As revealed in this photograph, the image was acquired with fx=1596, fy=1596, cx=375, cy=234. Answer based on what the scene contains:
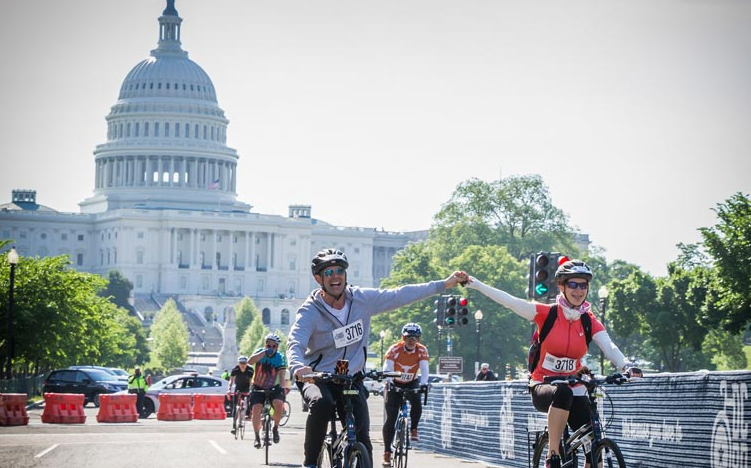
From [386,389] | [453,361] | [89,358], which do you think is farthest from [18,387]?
[386,389]

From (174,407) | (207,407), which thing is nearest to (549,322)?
(174,407)

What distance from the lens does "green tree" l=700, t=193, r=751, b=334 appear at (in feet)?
198

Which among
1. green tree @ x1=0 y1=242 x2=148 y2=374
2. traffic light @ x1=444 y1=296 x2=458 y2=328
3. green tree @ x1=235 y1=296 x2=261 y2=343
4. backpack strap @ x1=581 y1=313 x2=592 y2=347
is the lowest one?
backpack strap @ x1=581 y1=313 x2=592 y2=347

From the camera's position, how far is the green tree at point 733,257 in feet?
198

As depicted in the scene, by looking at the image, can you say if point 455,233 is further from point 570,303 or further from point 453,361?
point 570,303

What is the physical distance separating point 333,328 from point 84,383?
152 feet

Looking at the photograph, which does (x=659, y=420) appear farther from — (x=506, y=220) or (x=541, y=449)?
(x=506, y=220)

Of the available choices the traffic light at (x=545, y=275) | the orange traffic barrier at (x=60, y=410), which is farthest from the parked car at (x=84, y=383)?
the traffic light at (x=545, y=275)

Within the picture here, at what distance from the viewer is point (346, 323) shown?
11859mm

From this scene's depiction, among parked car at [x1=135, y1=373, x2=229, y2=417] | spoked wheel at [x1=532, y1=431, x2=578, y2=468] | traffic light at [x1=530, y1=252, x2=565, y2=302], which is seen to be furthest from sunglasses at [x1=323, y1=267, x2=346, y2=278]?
parked car at [x1=135, y1=373, x2=229, y2=417]

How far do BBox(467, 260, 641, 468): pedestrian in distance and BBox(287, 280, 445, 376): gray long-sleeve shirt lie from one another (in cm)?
60

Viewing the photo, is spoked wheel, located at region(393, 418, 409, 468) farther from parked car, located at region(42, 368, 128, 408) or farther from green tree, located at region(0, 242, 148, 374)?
parked car, located at region(42, 368, 128, 408)

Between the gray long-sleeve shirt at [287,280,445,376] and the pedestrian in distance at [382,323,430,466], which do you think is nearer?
the gray long-sleeve shirt at [287,280,445,376]

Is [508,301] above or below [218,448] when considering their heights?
above
